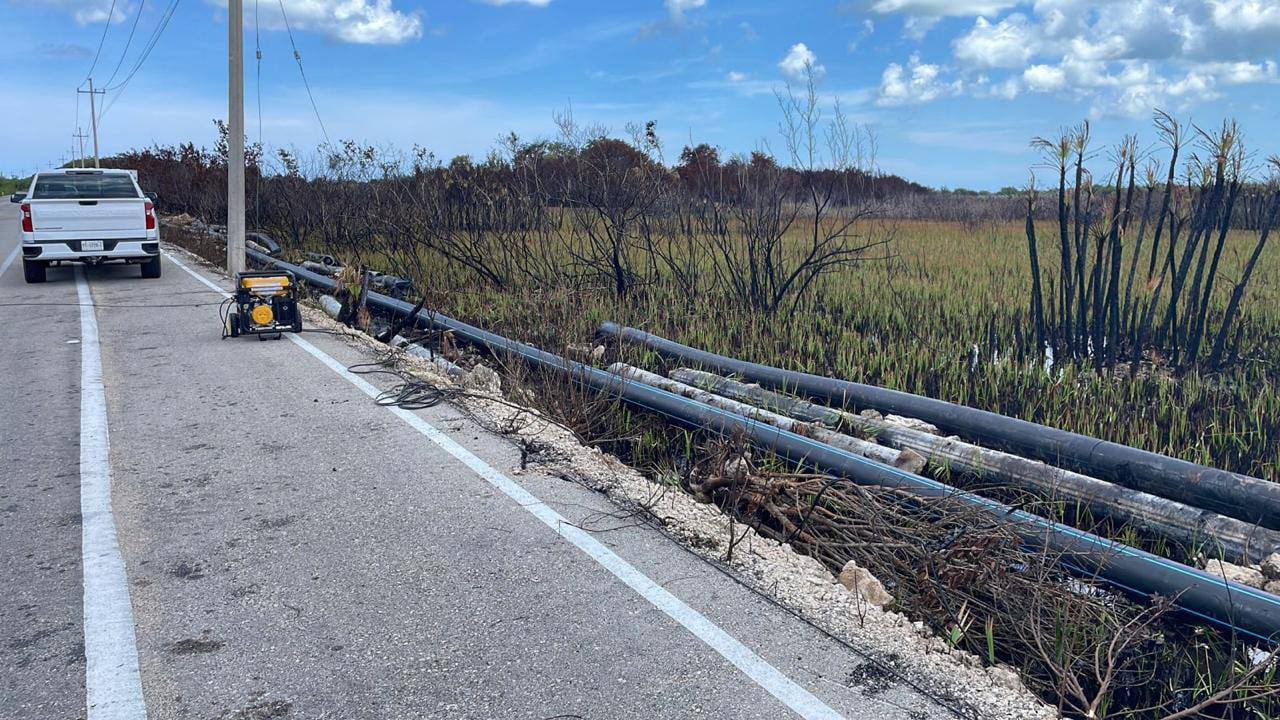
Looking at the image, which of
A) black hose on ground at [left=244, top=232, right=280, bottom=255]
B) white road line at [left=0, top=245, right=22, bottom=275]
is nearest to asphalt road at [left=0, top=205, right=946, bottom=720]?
white road line at [left=0, top=245, right=22, bottom=275]

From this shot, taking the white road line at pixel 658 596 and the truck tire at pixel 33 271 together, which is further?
the truck tire at pixel 33 271

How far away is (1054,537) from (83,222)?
50.5 feet

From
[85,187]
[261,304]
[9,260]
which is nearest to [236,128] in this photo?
[85,187]

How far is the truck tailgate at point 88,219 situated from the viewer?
1465 cm

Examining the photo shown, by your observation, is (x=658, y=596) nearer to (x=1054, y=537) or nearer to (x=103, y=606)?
(x=1054, y=537)

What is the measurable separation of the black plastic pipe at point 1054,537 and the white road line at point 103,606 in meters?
2.99

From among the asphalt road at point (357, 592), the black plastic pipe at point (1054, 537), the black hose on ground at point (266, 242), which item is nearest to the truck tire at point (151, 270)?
the black hose on ground at point (266, 242)

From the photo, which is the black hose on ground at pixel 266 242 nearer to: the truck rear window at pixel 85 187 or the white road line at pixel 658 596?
the truck rear window at pixel 85 187

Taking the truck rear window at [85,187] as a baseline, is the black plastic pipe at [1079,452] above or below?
below

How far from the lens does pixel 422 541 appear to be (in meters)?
4.55

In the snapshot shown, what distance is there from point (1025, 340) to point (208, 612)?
8.48 meters

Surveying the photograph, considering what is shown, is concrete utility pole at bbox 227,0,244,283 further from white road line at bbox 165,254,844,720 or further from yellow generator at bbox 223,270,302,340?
white road line at bbox 165,254,844,720

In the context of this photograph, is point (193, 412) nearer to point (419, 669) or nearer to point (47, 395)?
point (47, 395)

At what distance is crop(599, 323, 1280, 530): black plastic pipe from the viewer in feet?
14.3
